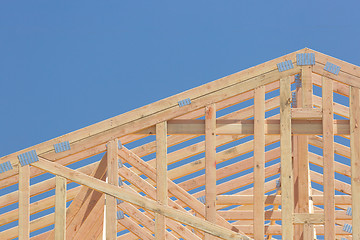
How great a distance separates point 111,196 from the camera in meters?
8.20

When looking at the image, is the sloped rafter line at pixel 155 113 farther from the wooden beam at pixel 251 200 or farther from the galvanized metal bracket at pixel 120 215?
the wooden beam at pixel 251 200

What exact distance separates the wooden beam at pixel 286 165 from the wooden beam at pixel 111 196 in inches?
80.2

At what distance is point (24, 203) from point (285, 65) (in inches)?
143

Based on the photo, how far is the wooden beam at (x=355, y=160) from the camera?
8156mm

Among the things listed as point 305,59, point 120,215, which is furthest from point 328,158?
point 120,215

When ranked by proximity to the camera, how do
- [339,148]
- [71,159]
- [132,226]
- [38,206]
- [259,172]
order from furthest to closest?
[339,148] → [38,206] → [132,226] → [71,159] → [259,172]

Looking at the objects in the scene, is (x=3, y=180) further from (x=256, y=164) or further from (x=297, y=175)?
(x=297, y=175)

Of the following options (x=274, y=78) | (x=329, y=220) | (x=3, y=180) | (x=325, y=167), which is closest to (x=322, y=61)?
(x=274, y=78)

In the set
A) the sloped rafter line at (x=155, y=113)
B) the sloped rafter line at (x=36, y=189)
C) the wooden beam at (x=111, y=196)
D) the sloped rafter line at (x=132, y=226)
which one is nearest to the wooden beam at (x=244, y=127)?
the sloped rafter line at (x=155, y=113)

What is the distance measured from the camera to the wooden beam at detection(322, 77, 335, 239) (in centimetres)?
813

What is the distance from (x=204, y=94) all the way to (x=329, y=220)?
215cm

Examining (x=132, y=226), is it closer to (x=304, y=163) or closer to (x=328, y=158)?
(x=304, y=163)

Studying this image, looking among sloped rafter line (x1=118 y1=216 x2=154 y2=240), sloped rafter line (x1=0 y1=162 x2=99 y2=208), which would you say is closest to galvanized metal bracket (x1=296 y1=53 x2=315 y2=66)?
sloped rafter line (x1=118 y1=216 x2=154 y2=240)

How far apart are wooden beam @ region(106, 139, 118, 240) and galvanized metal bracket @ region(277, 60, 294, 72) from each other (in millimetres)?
2213
